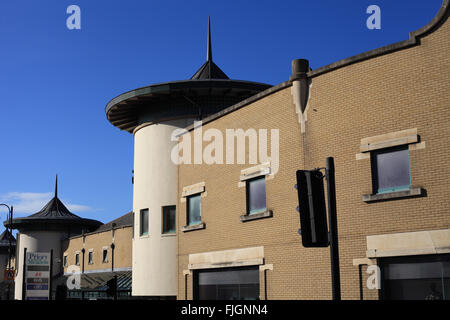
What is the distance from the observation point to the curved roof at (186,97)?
3294 centimetres

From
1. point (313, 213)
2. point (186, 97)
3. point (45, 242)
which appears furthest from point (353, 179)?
point (45, 242)

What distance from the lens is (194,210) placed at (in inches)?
1053

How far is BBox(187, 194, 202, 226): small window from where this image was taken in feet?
86.5

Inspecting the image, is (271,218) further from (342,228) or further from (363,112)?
(363,112)

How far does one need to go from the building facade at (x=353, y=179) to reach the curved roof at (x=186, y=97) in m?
8.91

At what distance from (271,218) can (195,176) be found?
20.6ft

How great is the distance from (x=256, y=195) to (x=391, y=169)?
21.7ft

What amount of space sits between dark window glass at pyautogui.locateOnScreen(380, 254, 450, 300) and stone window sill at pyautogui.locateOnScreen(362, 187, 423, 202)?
6.16 ft

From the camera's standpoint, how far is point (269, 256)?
842 inches

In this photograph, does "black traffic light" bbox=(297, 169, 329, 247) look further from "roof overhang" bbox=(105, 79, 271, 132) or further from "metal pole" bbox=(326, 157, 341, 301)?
"roof overhang" bbox=(105, 79, 271, 132)

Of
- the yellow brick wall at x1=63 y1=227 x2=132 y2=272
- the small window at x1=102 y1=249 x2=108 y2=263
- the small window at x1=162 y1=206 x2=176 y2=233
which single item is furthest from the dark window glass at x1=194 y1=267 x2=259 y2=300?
the small window at x1=102 y1=249 x2=108 y2=263

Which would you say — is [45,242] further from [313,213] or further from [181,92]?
[313,213]
